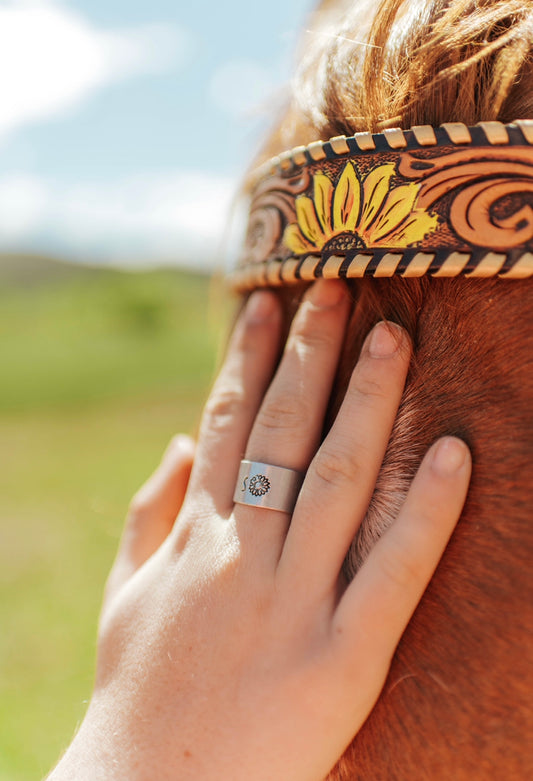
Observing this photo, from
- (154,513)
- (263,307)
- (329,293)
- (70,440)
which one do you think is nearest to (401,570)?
(329,293)

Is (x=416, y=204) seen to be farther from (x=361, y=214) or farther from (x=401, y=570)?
(x=401, y=570)

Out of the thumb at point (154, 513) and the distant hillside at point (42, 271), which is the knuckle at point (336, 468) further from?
the distant hillside at point (42, 271)

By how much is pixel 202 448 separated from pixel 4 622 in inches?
118

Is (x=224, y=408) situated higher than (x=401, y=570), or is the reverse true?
(x=224, y=408)

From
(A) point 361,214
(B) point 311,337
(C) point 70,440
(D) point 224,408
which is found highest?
(A) point 361,214

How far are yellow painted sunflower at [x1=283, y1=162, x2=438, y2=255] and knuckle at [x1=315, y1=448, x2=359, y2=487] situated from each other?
0.93ft

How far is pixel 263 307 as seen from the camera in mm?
1206

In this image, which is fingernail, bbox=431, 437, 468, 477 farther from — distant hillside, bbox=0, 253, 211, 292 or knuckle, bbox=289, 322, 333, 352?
distant hillside, bbox=0, 253, 211, 292

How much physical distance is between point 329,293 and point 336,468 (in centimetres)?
28

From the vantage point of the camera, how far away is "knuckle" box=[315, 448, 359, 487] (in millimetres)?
918

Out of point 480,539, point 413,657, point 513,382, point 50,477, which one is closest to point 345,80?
point 513,382

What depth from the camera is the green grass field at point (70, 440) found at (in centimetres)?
292

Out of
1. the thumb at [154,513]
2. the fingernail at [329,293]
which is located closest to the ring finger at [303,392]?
the fingernail at [329,293]

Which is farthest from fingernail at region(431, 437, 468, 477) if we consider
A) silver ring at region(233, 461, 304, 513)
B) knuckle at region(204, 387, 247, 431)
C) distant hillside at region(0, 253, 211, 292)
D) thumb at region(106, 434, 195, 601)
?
distant hillside at region(0, 253, 211, 292)
